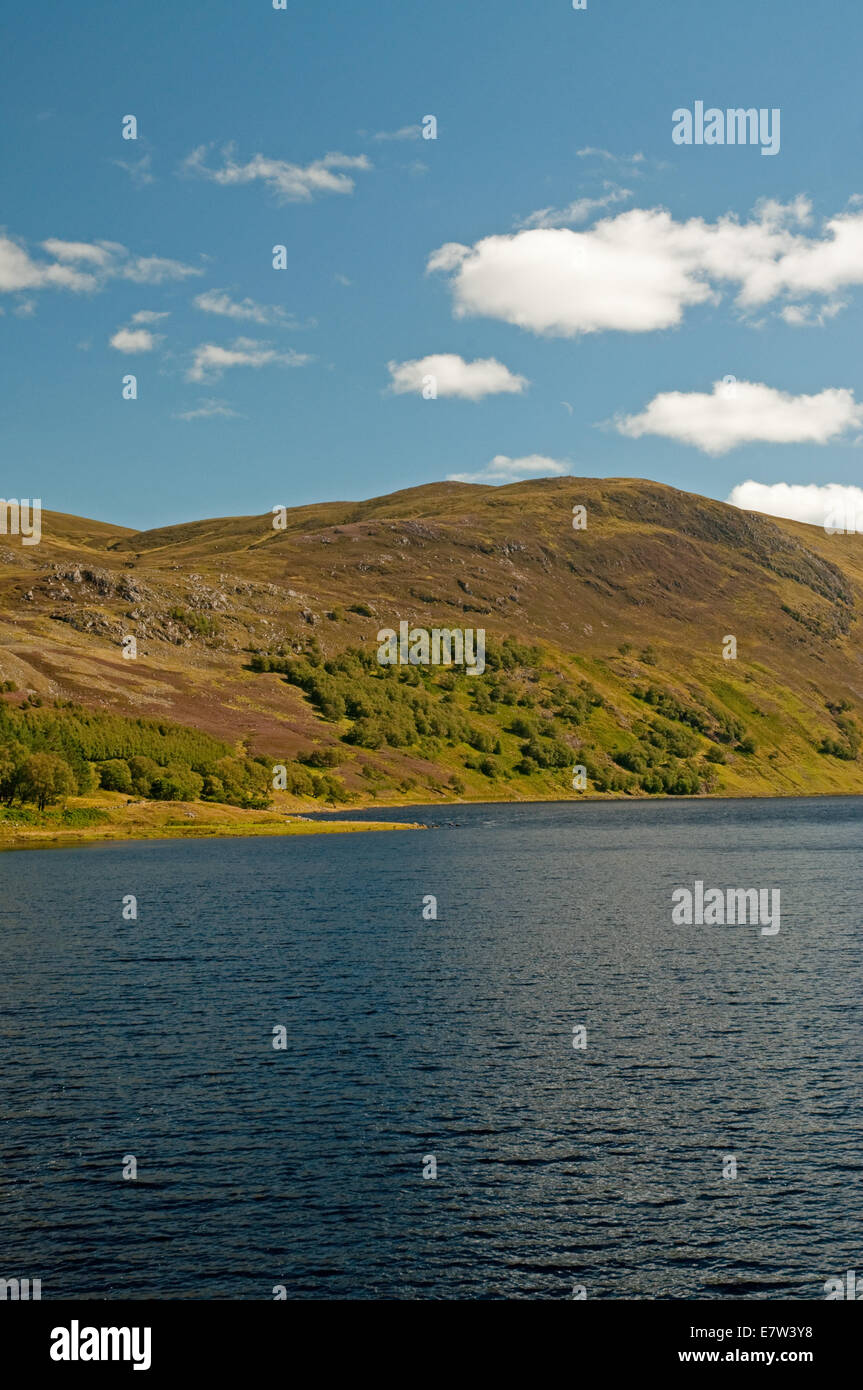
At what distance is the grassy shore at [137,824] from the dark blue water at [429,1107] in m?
80.2

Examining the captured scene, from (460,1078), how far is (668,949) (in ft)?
111

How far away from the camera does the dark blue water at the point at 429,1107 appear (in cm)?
2869

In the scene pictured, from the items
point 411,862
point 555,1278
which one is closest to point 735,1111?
point 555,1278

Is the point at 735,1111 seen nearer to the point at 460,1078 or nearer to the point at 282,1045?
the point at 460,1078

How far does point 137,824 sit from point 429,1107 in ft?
483

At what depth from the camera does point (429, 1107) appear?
40.1 m

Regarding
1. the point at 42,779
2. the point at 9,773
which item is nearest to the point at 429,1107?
the point at 42,779

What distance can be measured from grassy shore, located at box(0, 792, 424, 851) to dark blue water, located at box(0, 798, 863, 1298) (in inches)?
3156

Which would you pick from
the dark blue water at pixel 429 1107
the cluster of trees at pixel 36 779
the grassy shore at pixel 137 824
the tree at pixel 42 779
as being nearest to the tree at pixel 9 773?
the cluster of trees at pixel 36 779

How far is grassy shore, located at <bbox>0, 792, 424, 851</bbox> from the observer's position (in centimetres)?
16150

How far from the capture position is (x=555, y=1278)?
1085 inches

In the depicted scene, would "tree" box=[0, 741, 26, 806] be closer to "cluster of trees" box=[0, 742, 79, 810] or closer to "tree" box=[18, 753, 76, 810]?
"cluster of trees" box=[0, 742, 79, 810]

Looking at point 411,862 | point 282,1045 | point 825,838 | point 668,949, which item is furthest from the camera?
point 825,838
